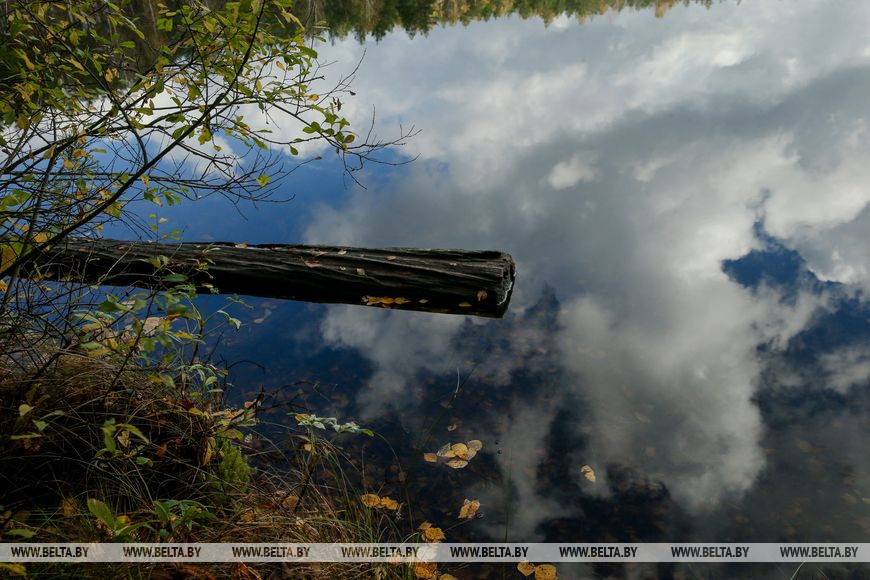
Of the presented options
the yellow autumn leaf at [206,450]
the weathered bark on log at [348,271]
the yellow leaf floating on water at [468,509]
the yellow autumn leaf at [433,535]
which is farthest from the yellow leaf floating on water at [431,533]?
the weathered bark on log at [348,271]

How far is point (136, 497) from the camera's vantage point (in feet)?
7.23

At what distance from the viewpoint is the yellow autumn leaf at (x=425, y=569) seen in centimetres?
229

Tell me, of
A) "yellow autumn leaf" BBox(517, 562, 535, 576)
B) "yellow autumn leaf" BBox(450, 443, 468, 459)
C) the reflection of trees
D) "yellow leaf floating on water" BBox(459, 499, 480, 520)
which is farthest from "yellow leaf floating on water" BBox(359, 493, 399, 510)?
→ the reflection of trees

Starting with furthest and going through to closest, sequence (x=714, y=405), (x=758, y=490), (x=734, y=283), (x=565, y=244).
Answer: (x=565, y=244), (x=734, y=283), (x=714, y=405), (x=758, y=490)

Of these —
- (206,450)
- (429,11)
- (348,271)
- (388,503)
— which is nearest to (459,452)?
(388,503)

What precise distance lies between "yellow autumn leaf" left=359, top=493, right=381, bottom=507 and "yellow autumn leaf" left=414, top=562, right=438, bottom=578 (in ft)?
1.56

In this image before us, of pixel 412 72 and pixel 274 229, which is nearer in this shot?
pixel 274 229

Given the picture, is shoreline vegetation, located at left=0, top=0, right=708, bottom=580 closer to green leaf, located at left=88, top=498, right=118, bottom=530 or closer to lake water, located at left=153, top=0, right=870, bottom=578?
green leaf, located at left=88, top=498, right=118, bottom=530

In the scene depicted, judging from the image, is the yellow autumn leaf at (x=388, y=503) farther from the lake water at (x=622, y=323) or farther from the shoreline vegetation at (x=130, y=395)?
the lake water at (x=622, y=323)

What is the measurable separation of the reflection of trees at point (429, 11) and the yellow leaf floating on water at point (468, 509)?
1516cm

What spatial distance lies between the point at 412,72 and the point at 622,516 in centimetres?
1162

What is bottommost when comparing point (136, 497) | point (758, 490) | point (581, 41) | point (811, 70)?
point (136, 497)

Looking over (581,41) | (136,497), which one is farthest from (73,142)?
(581,41)

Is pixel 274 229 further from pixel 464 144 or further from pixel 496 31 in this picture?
pixel 496 31
